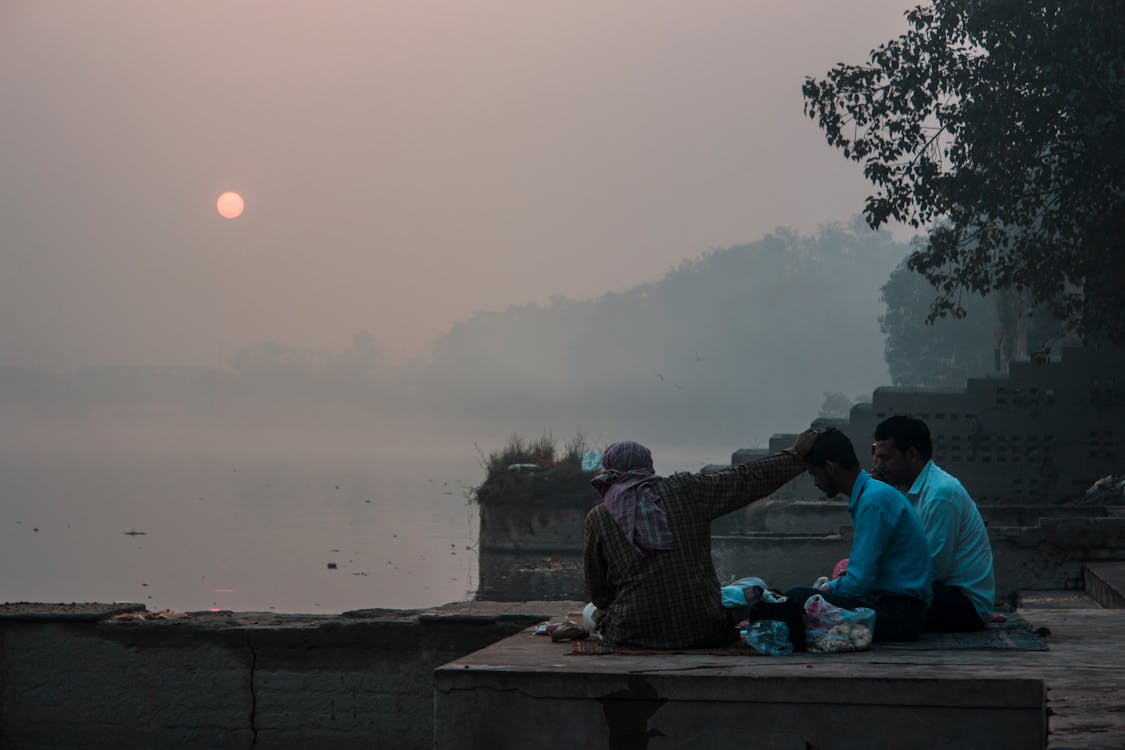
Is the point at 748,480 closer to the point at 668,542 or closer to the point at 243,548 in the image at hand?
the point at 668,542

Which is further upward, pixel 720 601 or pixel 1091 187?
pixel 1091 187

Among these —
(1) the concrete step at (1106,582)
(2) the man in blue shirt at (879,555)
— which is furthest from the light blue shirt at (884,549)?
(1) the concrete step at (1106,582)

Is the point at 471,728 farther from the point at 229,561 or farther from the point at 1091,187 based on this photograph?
the point at 229,561

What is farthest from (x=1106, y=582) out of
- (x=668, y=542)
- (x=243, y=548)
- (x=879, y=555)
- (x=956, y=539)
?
(x=243, y=548)

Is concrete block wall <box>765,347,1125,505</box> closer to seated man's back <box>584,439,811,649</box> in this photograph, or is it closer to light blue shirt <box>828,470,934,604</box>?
light blue shirt <box>828,470,934,604</box>

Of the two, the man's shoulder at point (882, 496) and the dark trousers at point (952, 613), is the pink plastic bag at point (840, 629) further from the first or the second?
the dark trousers at point (952, 613)

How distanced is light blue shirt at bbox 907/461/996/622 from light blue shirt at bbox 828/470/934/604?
43 centimetres

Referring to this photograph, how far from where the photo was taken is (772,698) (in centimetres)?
527

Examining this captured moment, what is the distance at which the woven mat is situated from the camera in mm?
5938

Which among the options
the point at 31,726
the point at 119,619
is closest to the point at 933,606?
the point at 119,619

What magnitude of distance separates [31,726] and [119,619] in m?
0.87

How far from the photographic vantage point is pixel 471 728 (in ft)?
18.4

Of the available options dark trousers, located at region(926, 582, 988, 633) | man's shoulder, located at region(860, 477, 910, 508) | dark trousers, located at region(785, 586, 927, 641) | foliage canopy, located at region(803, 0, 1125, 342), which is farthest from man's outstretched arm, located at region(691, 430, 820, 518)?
foliage canopy, located at region(803, 0, 1125, 342)

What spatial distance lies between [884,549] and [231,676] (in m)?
4.06
